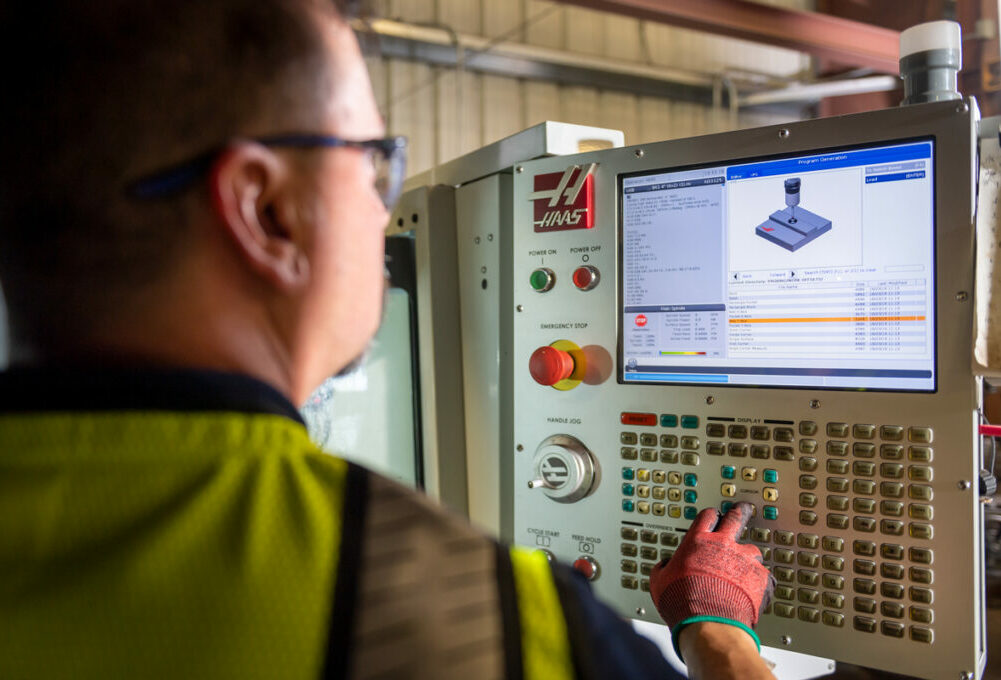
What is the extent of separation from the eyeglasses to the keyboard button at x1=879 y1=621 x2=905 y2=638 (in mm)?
686

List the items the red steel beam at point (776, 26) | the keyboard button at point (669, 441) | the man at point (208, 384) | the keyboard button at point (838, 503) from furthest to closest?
the red steel beam at point (776, 26) < the keyboard button at point (669, 441) < the keyboard button at point (838, 503) < the man at point (208, 384)

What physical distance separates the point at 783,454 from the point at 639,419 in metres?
0.18

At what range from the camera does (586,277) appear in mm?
1029

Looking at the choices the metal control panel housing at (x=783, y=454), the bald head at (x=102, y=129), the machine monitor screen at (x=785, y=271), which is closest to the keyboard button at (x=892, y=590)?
the metal control panel housing at (x=783, y=454)

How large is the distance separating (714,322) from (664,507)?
24cm

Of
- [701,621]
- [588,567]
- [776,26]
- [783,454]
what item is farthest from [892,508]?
[776,26]

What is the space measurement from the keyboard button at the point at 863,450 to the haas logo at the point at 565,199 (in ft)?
1.36

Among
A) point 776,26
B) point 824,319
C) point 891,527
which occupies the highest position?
point 776,26

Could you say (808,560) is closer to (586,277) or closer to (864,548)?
(864,548)

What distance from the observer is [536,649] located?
40cm

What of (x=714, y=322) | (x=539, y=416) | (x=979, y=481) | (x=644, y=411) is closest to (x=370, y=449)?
(x=539, y=416)

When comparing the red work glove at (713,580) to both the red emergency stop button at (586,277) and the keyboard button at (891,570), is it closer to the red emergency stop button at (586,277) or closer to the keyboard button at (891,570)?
the keyboard button at (891,570)

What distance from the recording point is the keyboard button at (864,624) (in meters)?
0.85

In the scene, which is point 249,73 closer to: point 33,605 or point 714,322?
point 33,605
